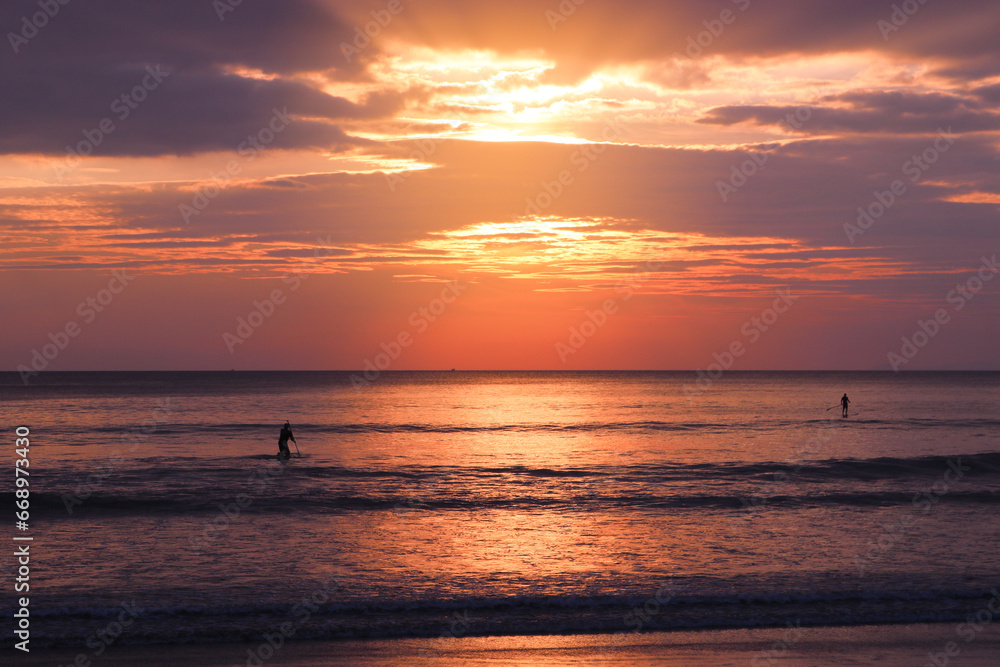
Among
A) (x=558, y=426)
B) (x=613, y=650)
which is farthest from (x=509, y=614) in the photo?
(x=558, y=426)

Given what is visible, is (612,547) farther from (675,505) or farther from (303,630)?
(303,630)

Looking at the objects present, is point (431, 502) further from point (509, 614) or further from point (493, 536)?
point (509, 614)

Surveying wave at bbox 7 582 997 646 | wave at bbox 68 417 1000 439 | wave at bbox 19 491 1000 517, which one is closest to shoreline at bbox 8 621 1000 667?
wave at bbox 7 582 997 646

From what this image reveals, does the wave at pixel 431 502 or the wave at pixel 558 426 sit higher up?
the wave at pixel 558 426

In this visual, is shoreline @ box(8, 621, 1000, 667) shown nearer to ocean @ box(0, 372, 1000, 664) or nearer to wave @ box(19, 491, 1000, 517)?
ocean @ box(0, 372, 1000, 664)

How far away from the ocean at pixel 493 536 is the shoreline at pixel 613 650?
340 millimetres

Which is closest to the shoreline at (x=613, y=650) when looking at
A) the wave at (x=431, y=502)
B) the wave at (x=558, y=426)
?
the wave at (x=431, y=502)

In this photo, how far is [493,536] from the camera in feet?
67.6

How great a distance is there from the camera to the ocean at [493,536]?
46.5 feet

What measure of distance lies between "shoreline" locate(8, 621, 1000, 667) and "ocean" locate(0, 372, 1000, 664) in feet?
1.11

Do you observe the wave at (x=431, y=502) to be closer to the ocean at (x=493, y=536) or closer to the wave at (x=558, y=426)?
the ocean at (x=493, y=536)

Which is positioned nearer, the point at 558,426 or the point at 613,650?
the point at 613,650

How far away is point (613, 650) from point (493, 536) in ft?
27.8

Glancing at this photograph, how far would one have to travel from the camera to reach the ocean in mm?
14172
